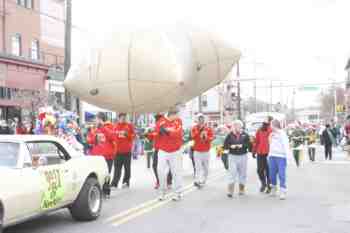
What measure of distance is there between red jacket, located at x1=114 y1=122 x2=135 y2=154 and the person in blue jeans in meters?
2.96

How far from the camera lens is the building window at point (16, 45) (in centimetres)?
3105

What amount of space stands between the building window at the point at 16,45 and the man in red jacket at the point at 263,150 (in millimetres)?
21425

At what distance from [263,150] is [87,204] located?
489 centimetres

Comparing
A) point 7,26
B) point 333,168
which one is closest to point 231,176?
point 333,168

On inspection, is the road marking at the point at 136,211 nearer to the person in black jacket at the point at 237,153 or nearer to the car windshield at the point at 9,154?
the person in black jacket at the point at 237,153

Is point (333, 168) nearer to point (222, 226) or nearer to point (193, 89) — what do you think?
point (193, 89)

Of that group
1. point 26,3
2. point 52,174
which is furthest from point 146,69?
point 26,3

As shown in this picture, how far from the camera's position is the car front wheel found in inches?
340

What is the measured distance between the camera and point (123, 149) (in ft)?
40.4

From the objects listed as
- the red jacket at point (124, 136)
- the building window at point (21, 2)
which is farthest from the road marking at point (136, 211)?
the building window at point (21, 2)

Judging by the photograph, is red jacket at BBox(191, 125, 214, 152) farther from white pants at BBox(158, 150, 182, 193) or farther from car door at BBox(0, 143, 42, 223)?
car door at BBox(0, 143, 42, 223)

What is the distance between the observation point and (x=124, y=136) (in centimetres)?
1216

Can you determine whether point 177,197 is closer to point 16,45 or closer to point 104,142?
point 104,142

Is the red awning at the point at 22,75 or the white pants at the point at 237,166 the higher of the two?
the red awning at the point at 22,75
